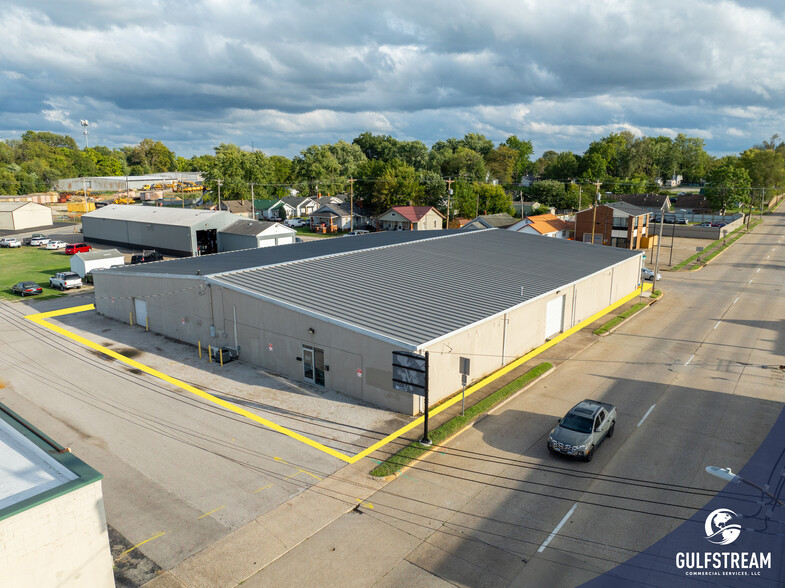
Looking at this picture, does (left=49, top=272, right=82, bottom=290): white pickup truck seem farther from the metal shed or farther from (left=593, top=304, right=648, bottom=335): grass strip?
the metal shed

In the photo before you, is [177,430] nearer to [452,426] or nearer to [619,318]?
[452,426]

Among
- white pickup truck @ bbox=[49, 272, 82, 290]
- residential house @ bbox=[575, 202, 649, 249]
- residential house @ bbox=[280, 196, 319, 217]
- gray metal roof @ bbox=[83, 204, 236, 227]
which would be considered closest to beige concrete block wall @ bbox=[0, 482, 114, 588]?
white pickup truck @ bbox=[49, 272, 82, 290]

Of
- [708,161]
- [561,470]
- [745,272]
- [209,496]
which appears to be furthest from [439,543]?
[708,161]

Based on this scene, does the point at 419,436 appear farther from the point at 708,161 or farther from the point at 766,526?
the point at 708,161

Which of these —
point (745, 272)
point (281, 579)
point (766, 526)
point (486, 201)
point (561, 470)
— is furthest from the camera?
point (486, 201)

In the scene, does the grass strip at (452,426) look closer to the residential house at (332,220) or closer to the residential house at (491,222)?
the residential house at (491,222)

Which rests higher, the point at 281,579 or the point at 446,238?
the point at 446,238
